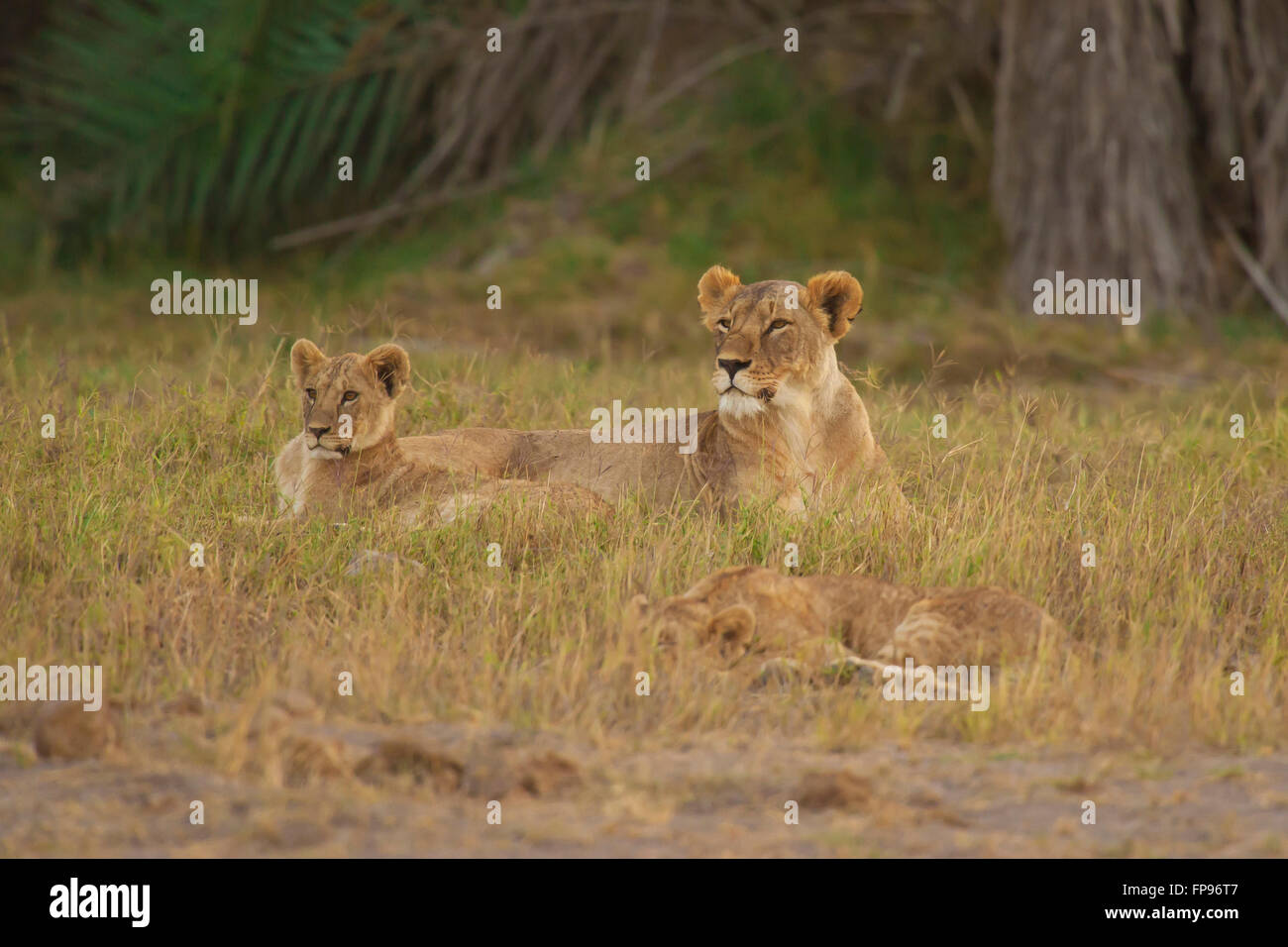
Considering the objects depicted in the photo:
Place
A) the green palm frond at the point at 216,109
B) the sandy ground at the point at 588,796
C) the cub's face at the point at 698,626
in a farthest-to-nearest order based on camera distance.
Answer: the green palm frond at the point at 216,109 → the cub's face at the point at 698,626 → the sandy ground at the point at 588,796

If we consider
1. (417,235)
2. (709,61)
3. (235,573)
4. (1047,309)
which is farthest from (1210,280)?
(235,573)

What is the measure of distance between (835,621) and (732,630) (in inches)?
18.5

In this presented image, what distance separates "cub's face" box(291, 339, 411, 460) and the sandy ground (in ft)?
7.52

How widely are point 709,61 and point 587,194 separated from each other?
1713 millimetres

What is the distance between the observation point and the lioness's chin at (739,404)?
6.67 m
